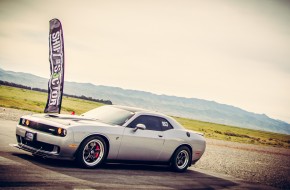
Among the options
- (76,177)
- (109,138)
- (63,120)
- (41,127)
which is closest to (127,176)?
(109,138)

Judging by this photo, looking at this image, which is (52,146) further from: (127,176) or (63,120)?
(127,176)

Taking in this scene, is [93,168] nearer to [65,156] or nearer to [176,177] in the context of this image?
[65,156]

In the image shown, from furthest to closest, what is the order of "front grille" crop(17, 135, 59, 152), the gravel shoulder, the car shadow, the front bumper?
the gravel shoulder
"front grille" crop(17, 135, 59, 152)
the front bumper
the car shadow

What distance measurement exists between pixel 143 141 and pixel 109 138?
1.09 m

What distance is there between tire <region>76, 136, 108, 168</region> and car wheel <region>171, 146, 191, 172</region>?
2.41 meters

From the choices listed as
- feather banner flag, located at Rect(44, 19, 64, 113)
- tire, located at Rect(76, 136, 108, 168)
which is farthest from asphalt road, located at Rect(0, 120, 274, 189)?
feather banner flag, located at Rect(44, 19, 64, 113)

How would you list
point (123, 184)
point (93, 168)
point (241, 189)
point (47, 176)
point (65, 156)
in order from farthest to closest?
1. point (241, 189)
2. point (93, 168)
3. point (65, 156)
4. point (123, 184)
5. point (47, 176)

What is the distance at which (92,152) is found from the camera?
23.9ft

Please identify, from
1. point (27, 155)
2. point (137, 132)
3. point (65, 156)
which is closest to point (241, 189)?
point (137, 132)

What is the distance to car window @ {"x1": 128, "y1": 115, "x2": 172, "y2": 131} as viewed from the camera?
27.1 feet

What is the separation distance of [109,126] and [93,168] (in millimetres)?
972

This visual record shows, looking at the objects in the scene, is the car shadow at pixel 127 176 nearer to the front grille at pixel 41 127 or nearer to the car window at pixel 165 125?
the front grille at pixel 41 127

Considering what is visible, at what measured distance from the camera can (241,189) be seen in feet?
26.1

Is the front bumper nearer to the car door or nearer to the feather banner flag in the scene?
the car door
